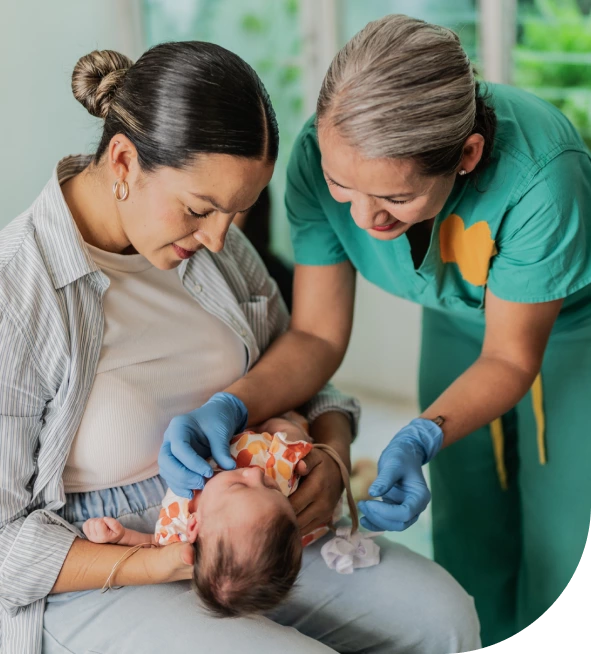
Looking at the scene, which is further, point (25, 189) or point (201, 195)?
point (25, 189)

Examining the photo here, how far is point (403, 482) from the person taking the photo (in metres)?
1.48

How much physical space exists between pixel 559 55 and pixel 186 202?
2415mm

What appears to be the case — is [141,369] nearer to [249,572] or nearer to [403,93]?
[249,572]

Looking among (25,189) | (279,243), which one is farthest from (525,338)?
(279,243)

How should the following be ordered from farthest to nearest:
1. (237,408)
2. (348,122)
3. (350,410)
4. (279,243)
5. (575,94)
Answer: (279,243), (575,94), (350,410), (237,408), (348,122)

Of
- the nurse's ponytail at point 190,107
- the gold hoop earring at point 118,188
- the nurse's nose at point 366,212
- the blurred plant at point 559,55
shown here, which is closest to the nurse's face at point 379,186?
the nurse's nose at point 366,212

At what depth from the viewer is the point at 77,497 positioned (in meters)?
1.47

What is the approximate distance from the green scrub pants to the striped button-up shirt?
36.7 inches

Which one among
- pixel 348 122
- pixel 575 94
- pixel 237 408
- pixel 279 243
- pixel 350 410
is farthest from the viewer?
pixel 279 243

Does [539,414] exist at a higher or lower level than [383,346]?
higher

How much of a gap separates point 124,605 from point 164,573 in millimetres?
107

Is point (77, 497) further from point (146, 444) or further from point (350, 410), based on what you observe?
point (350, 410)

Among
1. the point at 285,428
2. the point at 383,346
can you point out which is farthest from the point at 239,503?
the point at 383,346

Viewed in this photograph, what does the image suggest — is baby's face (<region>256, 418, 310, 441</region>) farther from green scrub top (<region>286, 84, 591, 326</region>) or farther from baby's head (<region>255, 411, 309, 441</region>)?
green scrub top (<region>286, 84, 591, 326</region>)
